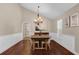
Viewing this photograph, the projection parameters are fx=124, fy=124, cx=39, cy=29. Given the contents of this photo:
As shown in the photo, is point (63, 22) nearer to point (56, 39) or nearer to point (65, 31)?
point (65, 31)

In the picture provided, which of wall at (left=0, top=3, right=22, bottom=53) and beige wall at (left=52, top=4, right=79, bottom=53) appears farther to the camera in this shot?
wall at (left=0, top=3, right=22, bottom=53)

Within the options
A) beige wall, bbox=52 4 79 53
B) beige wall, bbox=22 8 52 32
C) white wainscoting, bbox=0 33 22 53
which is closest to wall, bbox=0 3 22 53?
white wainscoting, bbox=0 33 22 53

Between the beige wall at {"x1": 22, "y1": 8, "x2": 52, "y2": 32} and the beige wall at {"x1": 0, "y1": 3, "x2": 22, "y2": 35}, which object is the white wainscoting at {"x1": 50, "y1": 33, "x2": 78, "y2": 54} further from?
the beige wall at {"x1": 0, "y1": 3, "x2": 22, "y2": 35}

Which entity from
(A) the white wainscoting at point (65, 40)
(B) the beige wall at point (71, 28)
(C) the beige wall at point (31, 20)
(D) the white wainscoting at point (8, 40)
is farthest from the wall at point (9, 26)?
(B) the beige wall at point (71, 28)

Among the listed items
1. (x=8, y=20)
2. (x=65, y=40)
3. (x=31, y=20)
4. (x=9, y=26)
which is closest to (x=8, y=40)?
(x=9, y=26)

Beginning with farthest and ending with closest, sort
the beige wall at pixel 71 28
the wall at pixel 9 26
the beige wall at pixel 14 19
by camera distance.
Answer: the wall at pixel 9 26 → the beige wall at pixel 14 19 → the beige wall at pixel 71 28

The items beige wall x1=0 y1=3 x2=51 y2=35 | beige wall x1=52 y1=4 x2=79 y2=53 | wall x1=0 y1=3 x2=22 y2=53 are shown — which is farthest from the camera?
wall x1=0 y1=3 x2=22 y2=53

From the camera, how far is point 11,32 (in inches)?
168

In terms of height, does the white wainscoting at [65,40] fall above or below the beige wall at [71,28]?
below

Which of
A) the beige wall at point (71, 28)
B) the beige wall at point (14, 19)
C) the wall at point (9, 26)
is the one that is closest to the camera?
the beige wall at point (71, 28)

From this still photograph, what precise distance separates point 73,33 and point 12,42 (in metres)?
1.98

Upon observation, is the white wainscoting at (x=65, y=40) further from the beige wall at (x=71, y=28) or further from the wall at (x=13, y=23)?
the wall at (x=13, y=23)
